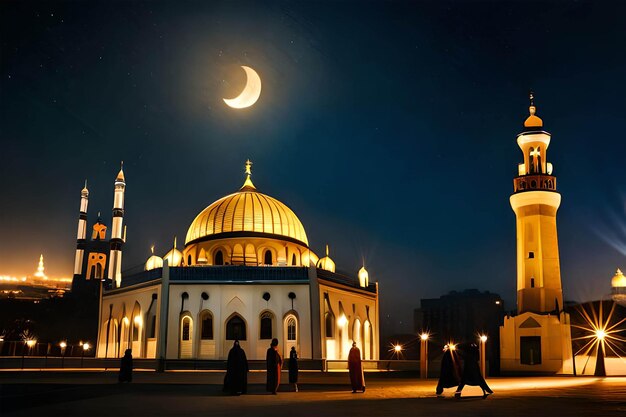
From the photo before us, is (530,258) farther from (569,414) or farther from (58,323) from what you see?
(58,323)

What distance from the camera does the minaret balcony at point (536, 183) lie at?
114 feet

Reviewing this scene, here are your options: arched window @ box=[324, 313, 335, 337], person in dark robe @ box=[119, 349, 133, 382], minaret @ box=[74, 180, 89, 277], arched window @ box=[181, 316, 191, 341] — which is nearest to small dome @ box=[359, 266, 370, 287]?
arched window @ box=[324, 313, 335, 337]

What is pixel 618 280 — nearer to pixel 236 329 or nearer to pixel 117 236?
pixel 236 329

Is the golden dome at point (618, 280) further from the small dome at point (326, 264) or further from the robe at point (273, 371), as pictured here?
the robe at point (273, 371)

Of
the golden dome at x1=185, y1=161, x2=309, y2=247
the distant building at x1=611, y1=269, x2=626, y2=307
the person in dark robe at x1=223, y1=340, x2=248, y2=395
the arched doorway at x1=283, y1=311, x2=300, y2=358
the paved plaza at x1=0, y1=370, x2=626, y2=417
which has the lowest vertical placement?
the paved plaza at x1=0, y1=370, x2=626, y2=417

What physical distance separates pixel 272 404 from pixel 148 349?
26790 mm

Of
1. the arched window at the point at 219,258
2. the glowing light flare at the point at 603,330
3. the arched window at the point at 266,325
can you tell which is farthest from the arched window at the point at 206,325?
the glowing light flare at the point at 603,330

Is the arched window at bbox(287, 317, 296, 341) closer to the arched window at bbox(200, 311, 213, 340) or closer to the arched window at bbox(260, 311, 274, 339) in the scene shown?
the arched window at bbox(260, 311, 274, 339)

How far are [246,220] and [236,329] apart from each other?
810 centimetres

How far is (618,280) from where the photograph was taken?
44.8m

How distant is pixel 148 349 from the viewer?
37.1 m

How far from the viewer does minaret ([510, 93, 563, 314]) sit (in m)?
33.4

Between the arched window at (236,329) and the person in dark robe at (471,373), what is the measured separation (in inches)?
949

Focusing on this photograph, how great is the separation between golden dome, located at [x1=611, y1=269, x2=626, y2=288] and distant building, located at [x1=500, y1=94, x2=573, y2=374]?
44.3 ft
